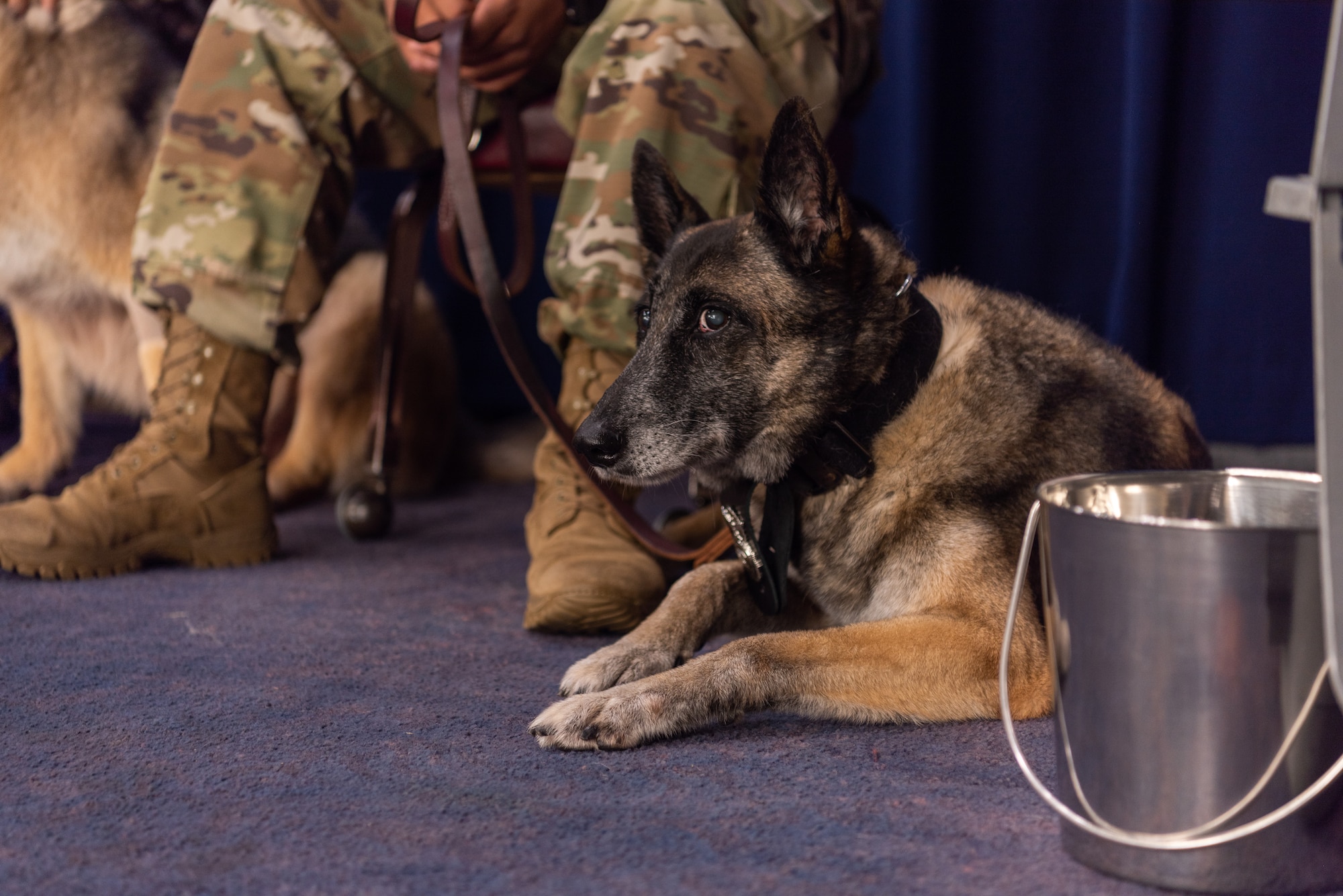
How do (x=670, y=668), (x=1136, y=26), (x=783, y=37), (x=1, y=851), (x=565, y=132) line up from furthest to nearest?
(x=1136, y=26) < (x=565, y=132) < (x=783, y=37) < (x=670, y=668) < (x=1, y=851)

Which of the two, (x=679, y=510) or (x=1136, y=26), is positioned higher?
(x=1136, y=26)

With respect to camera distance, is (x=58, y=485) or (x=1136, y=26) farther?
(x=58, y=485)

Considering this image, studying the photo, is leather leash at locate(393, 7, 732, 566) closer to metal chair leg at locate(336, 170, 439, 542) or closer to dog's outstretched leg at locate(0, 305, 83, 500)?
metal chair leg at locate(336, 170, 439, 542)

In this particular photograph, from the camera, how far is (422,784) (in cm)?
114

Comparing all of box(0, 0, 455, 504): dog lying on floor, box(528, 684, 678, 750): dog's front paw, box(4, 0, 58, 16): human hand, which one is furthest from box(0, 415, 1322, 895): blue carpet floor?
box(4, 0, 58, 16): human hand

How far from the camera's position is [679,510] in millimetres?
2383

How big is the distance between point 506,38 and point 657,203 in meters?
0.54

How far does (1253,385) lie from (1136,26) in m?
0.93

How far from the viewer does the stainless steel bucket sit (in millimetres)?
858

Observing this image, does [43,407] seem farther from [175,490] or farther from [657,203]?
[657,203]

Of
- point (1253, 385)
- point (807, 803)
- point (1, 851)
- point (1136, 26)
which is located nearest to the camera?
point (1, 851)

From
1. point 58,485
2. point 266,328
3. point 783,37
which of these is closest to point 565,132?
point 783,37

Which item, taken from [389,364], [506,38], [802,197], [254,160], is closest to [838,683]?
[802,197]

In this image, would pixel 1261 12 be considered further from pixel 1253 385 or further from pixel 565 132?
pixel 565 132
